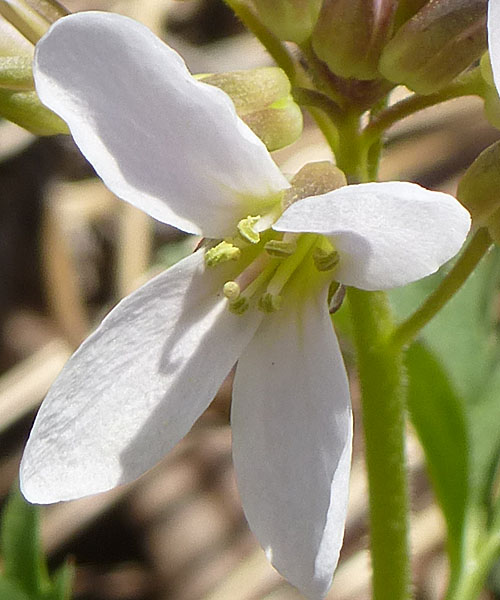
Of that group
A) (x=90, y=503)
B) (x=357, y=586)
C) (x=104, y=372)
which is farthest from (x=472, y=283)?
(x=90, y=503)

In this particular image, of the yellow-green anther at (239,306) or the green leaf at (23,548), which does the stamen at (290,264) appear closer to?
the yellow-green anther at (239,306)

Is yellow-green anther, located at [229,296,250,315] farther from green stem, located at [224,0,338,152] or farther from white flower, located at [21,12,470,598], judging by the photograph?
green stem, located at [224,0,338,152]

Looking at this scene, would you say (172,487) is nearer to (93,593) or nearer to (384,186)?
(93,593)

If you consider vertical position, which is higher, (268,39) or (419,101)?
(268,39)

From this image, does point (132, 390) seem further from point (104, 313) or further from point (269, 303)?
point (104, 313)

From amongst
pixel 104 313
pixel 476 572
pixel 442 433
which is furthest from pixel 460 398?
pixel 104 313

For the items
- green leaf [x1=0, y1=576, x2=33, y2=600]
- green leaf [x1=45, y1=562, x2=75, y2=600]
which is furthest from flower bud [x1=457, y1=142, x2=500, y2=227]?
green leaf [x1=0, y1=576, x2=33, y2=600]
